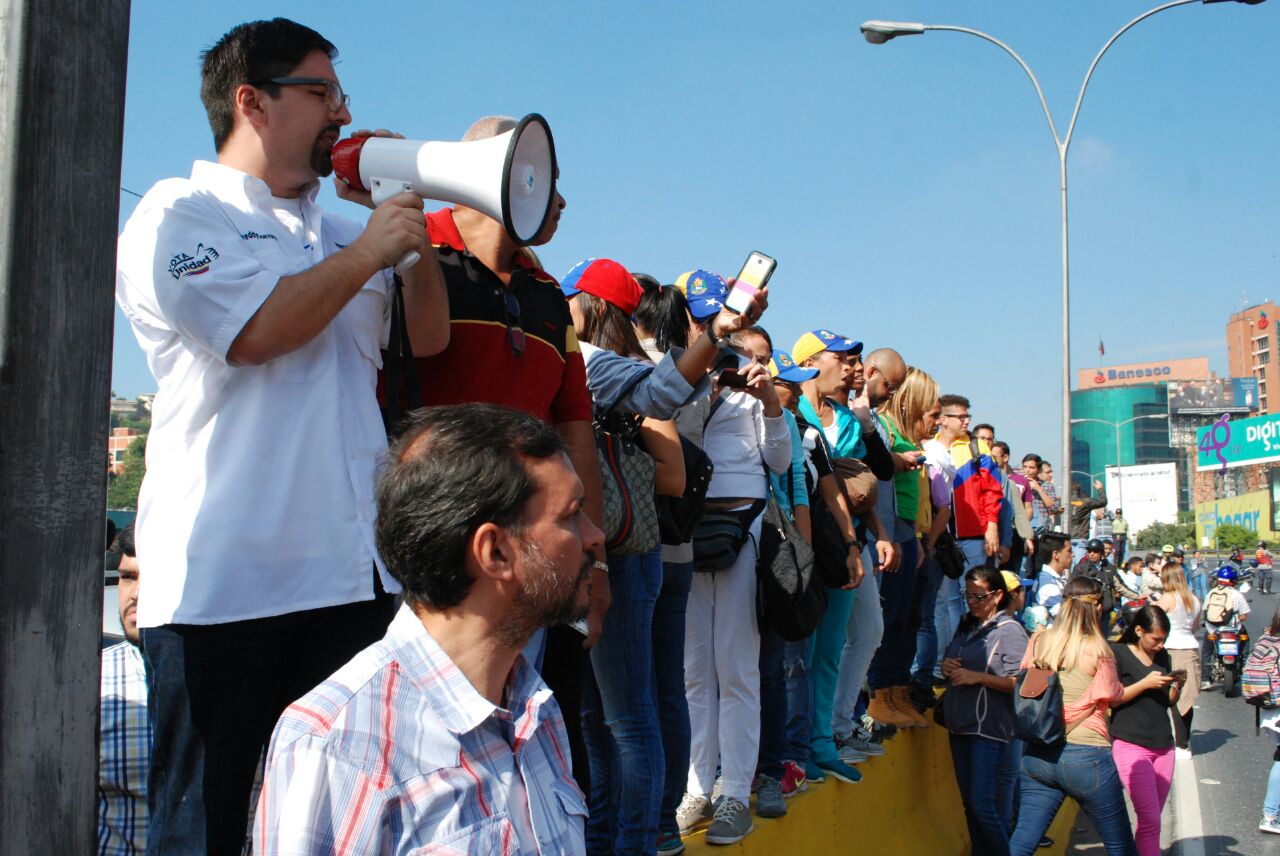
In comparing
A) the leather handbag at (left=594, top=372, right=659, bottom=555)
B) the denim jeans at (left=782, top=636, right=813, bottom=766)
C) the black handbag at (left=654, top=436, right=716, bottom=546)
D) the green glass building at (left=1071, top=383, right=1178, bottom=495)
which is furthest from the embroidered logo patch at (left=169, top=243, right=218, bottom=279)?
the green glass building at (left=1071, top=383, right=1178, bottom=495)

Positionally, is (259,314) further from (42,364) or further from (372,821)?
(372,821)

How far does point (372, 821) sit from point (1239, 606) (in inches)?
930

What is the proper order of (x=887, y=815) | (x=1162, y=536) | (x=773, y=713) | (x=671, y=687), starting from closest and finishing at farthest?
(x=671, y=687) → (x=773, y=713) → (x=887, y=815) → (x=1162, y=536)

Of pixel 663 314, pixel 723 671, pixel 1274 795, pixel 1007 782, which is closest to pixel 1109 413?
pixel 1274 795

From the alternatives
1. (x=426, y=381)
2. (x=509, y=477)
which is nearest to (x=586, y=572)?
(x=509, y=477)

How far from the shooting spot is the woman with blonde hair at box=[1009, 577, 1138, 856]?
790 cm

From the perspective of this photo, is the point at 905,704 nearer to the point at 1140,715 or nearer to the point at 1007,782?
the point at 1007,782

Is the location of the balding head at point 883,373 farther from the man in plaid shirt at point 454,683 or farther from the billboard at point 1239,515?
the billboard at point 1239,515

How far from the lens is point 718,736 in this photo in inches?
210

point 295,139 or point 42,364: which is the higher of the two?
point 295,139

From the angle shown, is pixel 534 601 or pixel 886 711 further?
pixel 886 711

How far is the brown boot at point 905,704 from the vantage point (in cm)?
824

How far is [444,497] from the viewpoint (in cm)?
191

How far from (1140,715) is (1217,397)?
15760cm
